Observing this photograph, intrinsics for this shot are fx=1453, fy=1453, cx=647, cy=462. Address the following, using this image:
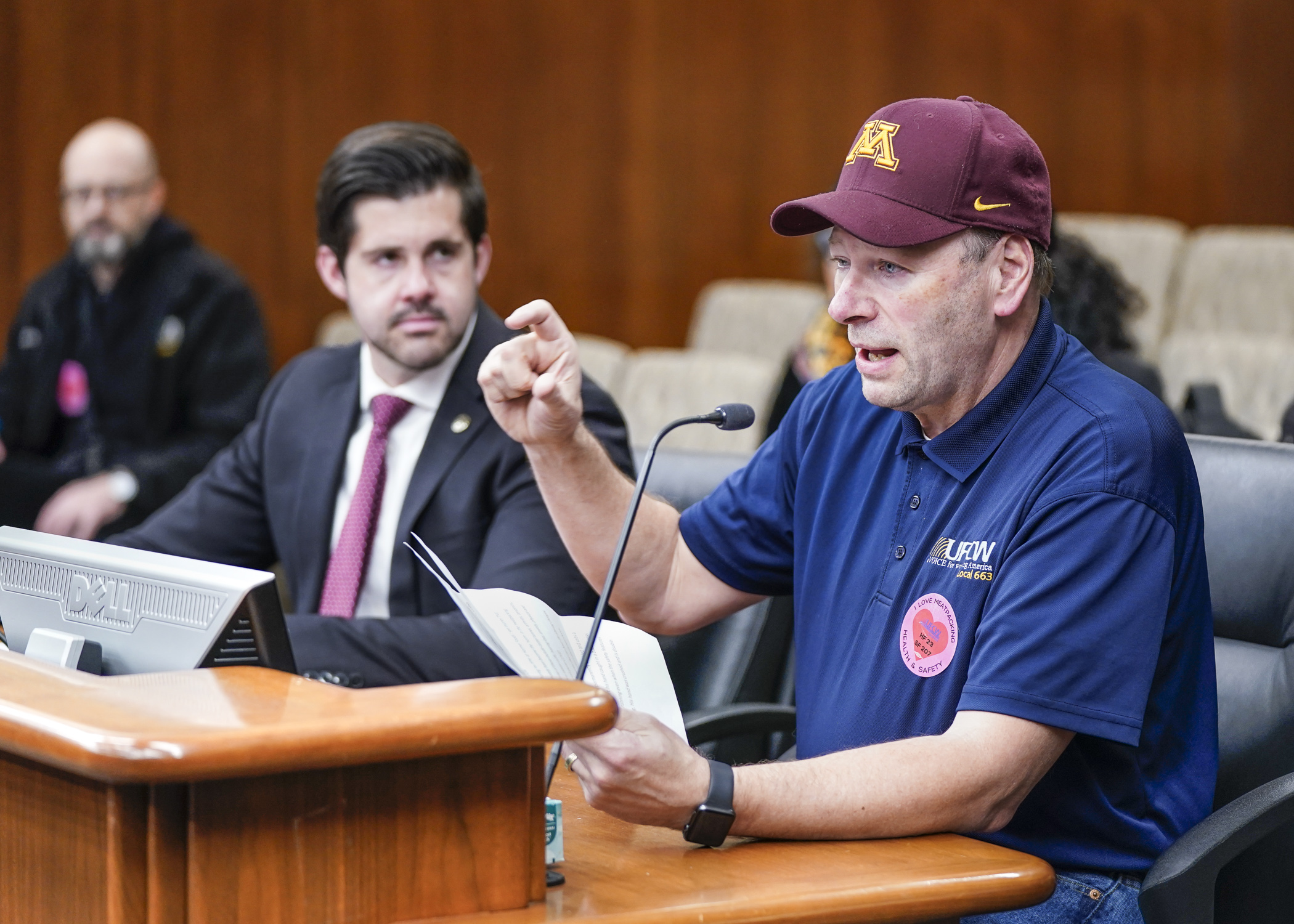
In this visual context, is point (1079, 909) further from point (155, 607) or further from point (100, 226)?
point (100, 226)

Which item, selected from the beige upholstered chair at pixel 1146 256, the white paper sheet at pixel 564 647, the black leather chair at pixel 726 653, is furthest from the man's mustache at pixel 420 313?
the beige upholstered chair at pixel 1146 256

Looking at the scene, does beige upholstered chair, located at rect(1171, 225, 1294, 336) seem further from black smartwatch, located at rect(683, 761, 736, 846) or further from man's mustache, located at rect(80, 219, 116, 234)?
black smartwatch, located at rect(683, 761, 736, 846)

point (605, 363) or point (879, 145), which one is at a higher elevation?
point (879, 145)

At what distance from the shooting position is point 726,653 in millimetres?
2047

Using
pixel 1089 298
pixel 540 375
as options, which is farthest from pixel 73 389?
pixel 540 375

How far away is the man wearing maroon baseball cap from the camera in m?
1.20

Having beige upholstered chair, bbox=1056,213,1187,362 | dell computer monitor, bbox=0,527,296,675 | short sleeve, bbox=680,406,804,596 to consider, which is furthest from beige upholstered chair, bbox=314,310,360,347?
dell computer monitor, bbox=0,527,296,675

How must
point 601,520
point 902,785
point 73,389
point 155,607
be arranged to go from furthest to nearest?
point 73,389 < point 601,520 < point 902,785 < point 155,607

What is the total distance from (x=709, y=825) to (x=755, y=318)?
13.3 feet

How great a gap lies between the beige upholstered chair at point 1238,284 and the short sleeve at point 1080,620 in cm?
369

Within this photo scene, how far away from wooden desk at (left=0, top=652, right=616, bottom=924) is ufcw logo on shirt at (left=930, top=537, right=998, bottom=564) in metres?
0.48

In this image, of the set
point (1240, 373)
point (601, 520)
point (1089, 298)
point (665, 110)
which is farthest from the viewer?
point (665, 110)

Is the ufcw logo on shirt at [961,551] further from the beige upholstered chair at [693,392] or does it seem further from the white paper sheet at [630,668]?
the beige upholstered chair at [693,392]

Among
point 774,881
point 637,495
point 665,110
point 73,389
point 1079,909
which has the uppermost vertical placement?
point 665,110
